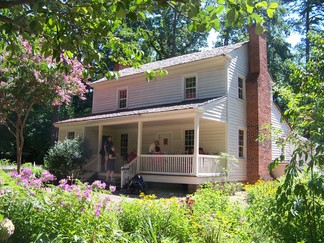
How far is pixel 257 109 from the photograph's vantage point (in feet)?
61.5

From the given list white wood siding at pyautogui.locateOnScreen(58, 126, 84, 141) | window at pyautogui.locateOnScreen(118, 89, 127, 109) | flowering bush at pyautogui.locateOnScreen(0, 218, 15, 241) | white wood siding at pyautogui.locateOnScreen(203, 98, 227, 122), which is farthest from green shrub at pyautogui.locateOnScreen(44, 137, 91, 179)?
flowering bush at pyautogui.locateOnScreen(0, 218, 15, 241)

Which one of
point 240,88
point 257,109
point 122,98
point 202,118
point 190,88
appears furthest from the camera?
point 122,98

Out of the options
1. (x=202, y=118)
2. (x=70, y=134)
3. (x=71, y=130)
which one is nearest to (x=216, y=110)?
(x=202, y=118)

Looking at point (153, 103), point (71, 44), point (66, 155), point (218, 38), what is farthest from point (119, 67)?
point (71, 44)

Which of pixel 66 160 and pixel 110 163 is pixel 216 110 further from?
pixel 66 160

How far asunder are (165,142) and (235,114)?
4418 mm

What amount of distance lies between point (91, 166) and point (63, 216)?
16.0 metres

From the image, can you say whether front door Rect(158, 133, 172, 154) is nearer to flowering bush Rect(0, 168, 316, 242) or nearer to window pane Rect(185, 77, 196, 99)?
window pane Rect(185, 77, 196, 99)

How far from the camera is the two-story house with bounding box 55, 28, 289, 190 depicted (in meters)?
15.6

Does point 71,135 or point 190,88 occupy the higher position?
point 190,88

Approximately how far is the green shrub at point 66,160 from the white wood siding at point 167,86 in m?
4.45

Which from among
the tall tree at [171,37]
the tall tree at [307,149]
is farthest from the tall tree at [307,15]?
the tall tree at [307,149]

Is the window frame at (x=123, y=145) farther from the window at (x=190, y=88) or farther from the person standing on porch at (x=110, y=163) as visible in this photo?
the window at (x=190, y=88)

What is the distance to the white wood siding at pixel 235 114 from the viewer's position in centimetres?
1739
